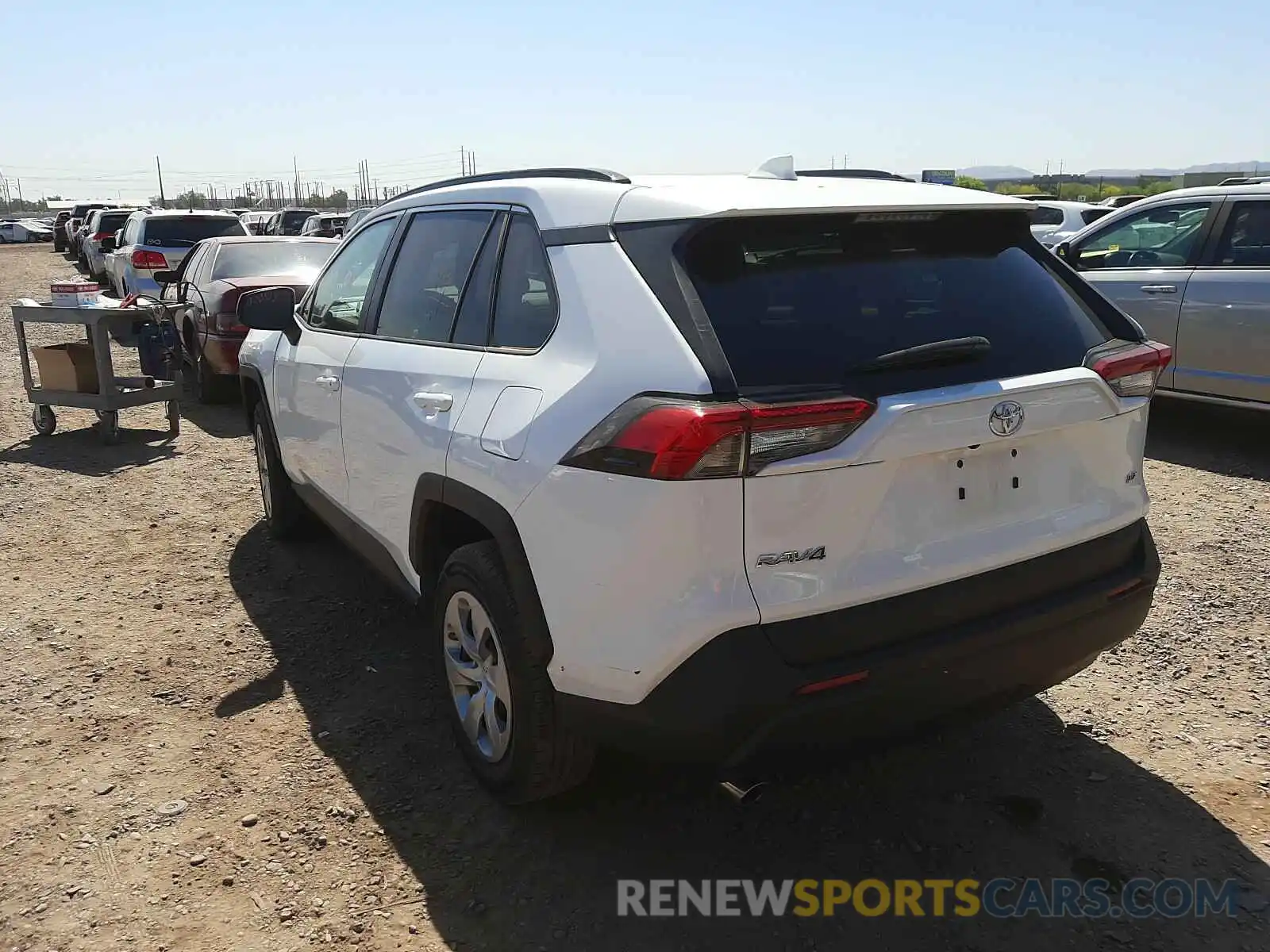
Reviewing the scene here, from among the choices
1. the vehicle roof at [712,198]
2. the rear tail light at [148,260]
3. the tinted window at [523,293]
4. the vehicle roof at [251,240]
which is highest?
the vehicle roof at [712,198]

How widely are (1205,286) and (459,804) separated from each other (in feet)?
20.5

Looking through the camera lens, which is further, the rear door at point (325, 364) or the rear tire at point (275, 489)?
the rear tire at point (275, 489)

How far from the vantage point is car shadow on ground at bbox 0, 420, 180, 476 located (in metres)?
7.50

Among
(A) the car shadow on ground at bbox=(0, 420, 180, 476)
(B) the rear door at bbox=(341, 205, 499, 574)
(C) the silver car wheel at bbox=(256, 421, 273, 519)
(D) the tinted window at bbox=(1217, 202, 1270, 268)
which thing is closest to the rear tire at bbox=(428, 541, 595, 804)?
(B) the rear door at bbox=(341, 205, 499, 574)

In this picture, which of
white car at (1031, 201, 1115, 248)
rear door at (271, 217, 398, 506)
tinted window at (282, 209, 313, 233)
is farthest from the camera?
tinted window at (282, 209, 313, 233)

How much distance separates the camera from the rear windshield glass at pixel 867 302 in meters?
→ 2.35

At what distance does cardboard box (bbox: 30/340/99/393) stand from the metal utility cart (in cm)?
6

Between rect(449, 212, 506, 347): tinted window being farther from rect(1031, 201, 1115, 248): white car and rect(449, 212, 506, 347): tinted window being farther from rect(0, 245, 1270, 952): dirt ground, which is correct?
rect(1031, 201, 1115, 248): white car

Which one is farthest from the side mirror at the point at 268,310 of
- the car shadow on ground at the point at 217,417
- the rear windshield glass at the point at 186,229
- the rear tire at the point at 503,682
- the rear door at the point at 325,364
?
the rear windshield glass at the point at 186,229

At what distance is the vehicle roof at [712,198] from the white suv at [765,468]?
1 cm

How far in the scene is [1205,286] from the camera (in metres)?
6.86

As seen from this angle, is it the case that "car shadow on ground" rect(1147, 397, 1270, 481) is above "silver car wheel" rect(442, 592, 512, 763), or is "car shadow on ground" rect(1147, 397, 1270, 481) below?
below

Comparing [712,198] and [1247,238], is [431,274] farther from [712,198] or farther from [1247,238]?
[1247,238]

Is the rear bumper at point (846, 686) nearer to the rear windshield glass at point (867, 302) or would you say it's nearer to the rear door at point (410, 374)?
the rear windshield glass at point (867, 302)
